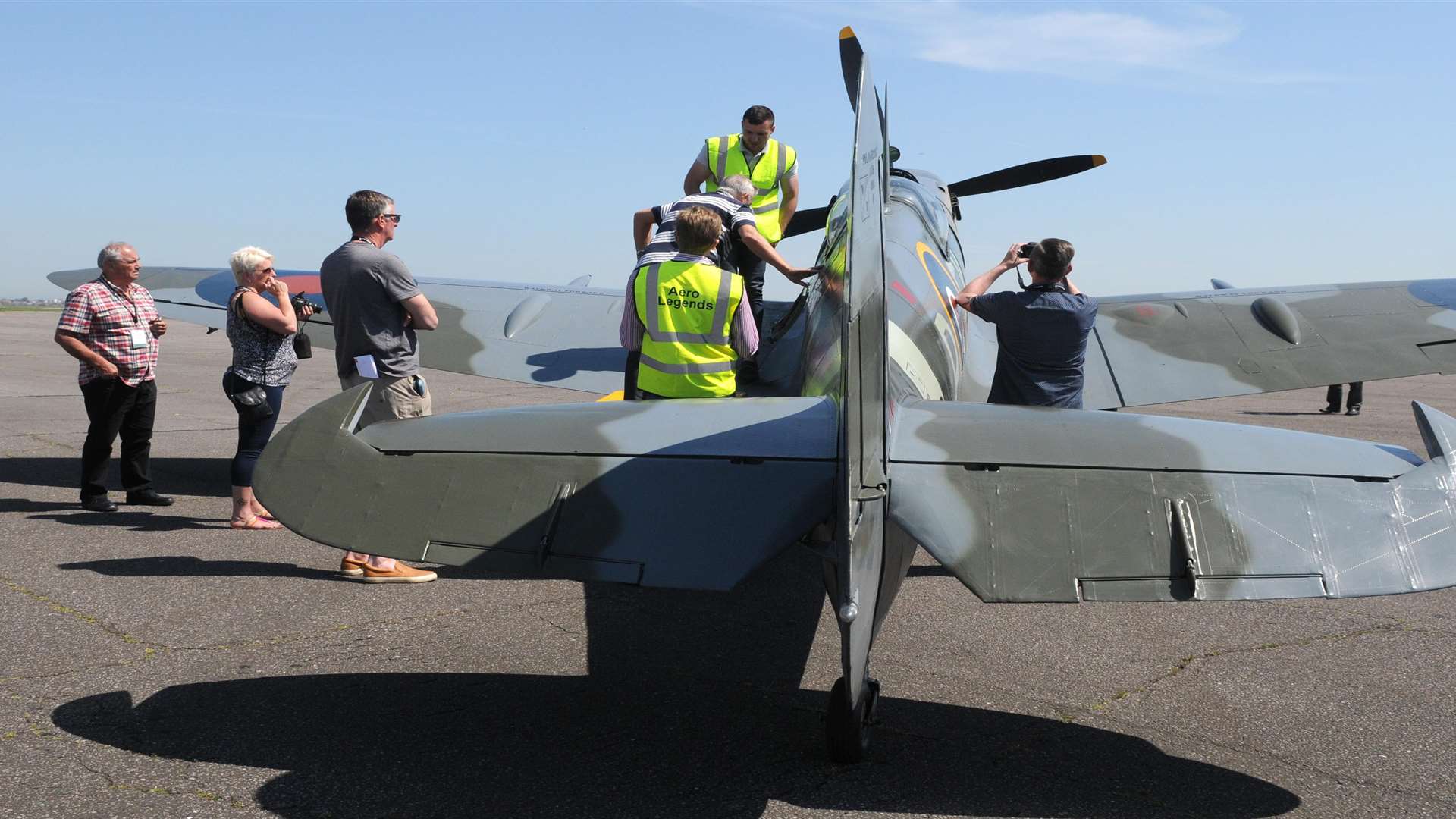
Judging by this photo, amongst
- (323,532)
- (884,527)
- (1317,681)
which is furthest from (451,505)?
(1317,681)

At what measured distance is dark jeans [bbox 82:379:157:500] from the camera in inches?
293

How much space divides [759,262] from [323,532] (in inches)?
162

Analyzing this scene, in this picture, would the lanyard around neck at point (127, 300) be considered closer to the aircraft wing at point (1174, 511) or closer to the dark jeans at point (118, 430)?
the dark jeans at point (118, 430)

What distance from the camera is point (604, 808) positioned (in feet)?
10.8

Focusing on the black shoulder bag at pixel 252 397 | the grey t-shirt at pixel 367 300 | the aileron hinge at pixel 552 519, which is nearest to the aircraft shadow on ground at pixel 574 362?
the black shoulder bag at pixel 252 397

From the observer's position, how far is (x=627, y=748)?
147 inches

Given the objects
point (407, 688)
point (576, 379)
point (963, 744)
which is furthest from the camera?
point (576, 379)

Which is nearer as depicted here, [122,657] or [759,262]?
[122,657]

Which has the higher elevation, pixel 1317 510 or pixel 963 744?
pixel 1317 510

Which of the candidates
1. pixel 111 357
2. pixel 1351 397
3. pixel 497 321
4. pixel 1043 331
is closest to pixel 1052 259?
pixel 1043 331

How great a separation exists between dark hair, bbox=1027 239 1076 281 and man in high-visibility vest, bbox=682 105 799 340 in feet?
6.59

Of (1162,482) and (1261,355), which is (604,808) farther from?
(1261,355)

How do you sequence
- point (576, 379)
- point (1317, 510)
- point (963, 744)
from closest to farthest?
point (1317, 510), point (963, 744), point (576, 379)

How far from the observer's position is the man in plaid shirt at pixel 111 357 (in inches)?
288
